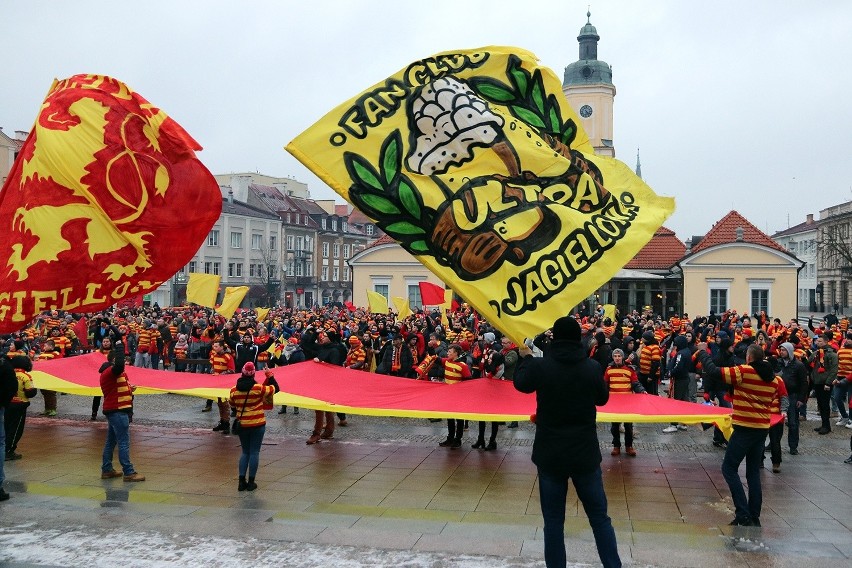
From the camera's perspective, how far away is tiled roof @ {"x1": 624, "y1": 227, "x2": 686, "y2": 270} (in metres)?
42.9

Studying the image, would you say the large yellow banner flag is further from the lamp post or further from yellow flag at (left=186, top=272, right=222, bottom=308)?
the lamp post

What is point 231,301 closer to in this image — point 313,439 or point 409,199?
point 313,439

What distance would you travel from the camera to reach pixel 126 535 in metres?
7.36

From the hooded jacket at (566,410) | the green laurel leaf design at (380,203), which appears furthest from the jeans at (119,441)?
the hooded jacket at (566,410)

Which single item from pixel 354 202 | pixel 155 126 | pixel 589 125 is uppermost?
pixel 589 125

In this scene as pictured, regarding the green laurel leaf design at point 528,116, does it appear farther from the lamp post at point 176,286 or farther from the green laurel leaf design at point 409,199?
the lamp post at point 176,286

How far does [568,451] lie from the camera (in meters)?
5.43

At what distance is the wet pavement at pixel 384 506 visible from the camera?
6.85m

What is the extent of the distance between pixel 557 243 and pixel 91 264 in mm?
6160

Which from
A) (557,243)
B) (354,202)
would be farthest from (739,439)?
(354,202)

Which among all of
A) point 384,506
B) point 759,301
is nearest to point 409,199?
point 384,506

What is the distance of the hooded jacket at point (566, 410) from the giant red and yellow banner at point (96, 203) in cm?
697

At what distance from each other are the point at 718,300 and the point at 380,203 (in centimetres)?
3014

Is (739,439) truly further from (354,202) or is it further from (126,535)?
(126,535)
